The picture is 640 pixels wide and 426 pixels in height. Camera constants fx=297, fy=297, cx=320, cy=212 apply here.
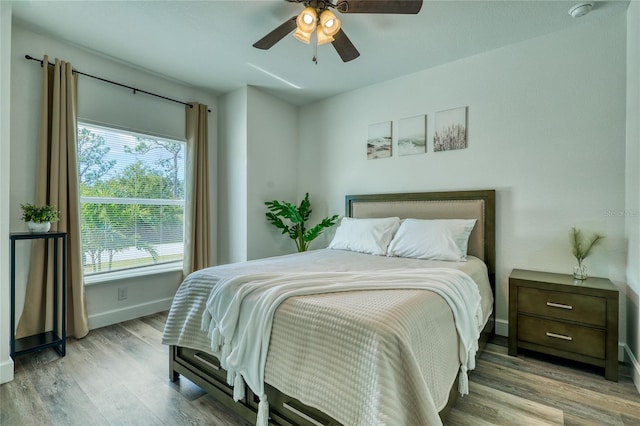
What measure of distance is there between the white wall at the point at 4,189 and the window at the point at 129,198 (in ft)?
2.61

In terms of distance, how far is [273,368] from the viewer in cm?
134

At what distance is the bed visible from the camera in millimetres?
1071

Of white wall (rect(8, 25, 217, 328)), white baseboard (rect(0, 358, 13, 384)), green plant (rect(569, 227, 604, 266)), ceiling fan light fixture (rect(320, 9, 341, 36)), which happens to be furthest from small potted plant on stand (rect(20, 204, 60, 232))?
green plant (rect(569, 227, 604, 266))

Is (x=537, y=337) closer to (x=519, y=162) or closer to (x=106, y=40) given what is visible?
(x=519, y=162)

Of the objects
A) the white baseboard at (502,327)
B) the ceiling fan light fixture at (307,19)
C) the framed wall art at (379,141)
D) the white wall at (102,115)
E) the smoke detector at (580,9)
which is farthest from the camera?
the framed wall art at (379,141)

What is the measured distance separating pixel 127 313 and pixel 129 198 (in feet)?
3.94

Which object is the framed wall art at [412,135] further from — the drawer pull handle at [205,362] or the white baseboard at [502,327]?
the drawer pull handle at [205,362]

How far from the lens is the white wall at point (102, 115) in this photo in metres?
2.44

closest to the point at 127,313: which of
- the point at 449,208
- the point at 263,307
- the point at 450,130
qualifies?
the point at 263,307

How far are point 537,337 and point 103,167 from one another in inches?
162

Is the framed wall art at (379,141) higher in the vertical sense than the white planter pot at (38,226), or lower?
higher

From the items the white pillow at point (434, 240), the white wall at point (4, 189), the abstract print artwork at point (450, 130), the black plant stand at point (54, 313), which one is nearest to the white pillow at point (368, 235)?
the white pillow at point (434, 240)

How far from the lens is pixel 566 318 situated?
212 cm

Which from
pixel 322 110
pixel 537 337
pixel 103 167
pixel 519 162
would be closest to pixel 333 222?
pixel 322 110
